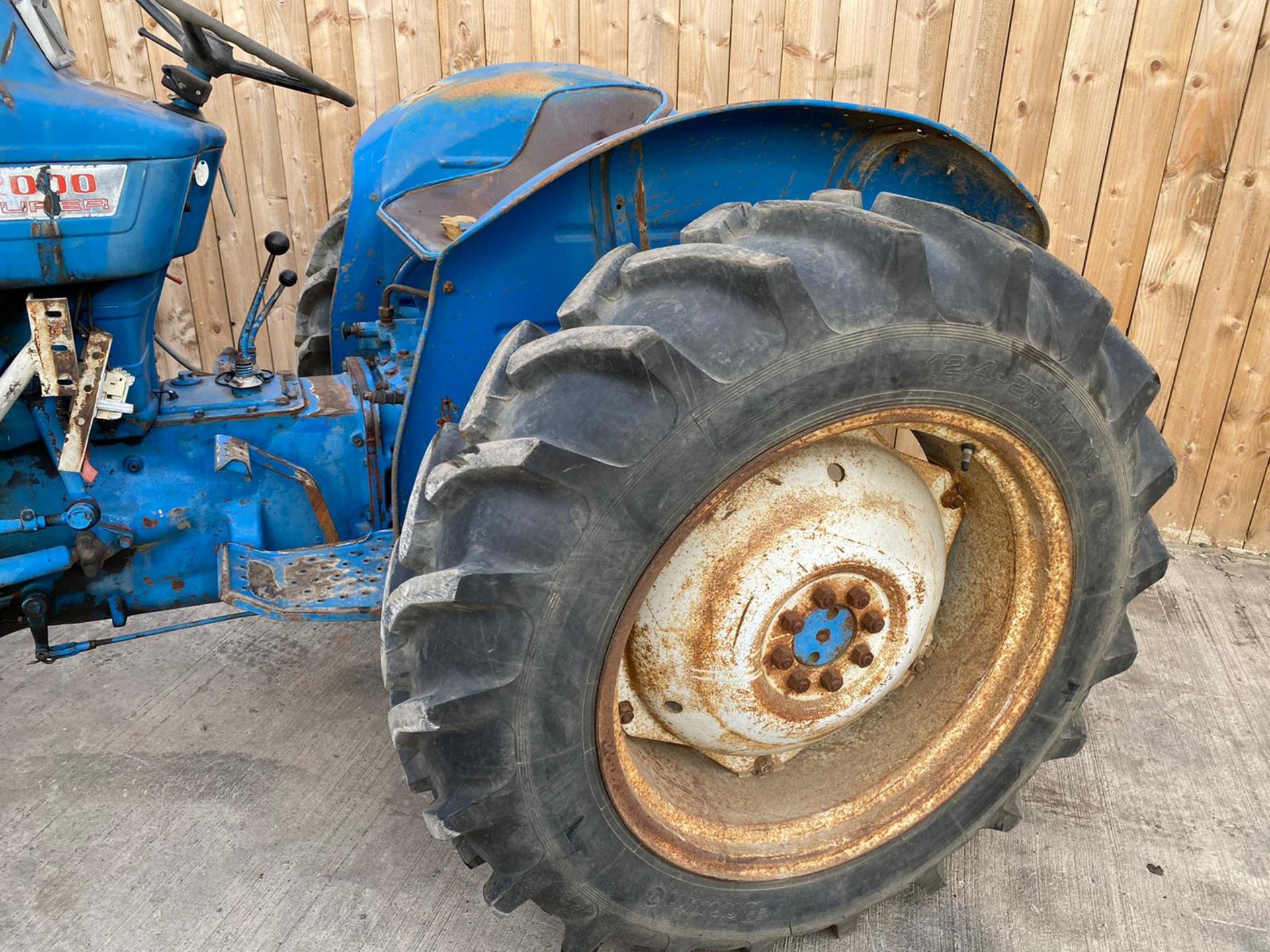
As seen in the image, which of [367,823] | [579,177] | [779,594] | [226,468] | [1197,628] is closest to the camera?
[779,594]

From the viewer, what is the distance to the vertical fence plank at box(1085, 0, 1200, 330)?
9.27 ft

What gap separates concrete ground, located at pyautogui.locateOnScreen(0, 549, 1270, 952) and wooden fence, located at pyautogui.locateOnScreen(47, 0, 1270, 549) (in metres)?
0.98

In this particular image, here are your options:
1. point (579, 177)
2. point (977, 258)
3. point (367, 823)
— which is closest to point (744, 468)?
point (977, 258)

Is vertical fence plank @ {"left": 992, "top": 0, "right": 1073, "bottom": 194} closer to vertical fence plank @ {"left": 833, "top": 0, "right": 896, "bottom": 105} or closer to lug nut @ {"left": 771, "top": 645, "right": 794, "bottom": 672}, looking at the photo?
vertical fence plank @ {"left": 833, "top": 0, "right": 896, "bottom": 105}

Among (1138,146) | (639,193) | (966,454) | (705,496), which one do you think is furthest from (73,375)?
(1138,146)

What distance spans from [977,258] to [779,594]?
0.58 metres

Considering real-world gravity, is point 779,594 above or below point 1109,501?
below

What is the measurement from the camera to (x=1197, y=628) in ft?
9.29

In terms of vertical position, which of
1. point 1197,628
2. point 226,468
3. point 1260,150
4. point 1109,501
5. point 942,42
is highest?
point 942,42

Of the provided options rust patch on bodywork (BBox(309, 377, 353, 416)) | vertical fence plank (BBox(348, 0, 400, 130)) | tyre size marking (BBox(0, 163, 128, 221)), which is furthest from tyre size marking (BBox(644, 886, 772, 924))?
vertical fence plank (BBox(348, 0, 400, 130))

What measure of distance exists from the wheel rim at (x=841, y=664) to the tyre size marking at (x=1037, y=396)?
0.16ft

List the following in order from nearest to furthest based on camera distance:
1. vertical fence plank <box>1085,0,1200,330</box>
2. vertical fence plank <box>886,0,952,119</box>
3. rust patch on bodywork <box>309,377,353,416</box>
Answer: rust patch on bodywork <box>309,377,353,416</box>, vertical fence plank <box>1085,0,1200,330</box>, vertical fence plank <box>886,0,952,119</box>

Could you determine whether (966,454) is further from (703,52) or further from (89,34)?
(89,34)

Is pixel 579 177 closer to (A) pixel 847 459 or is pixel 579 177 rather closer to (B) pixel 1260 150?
(A) pixel 847 459
